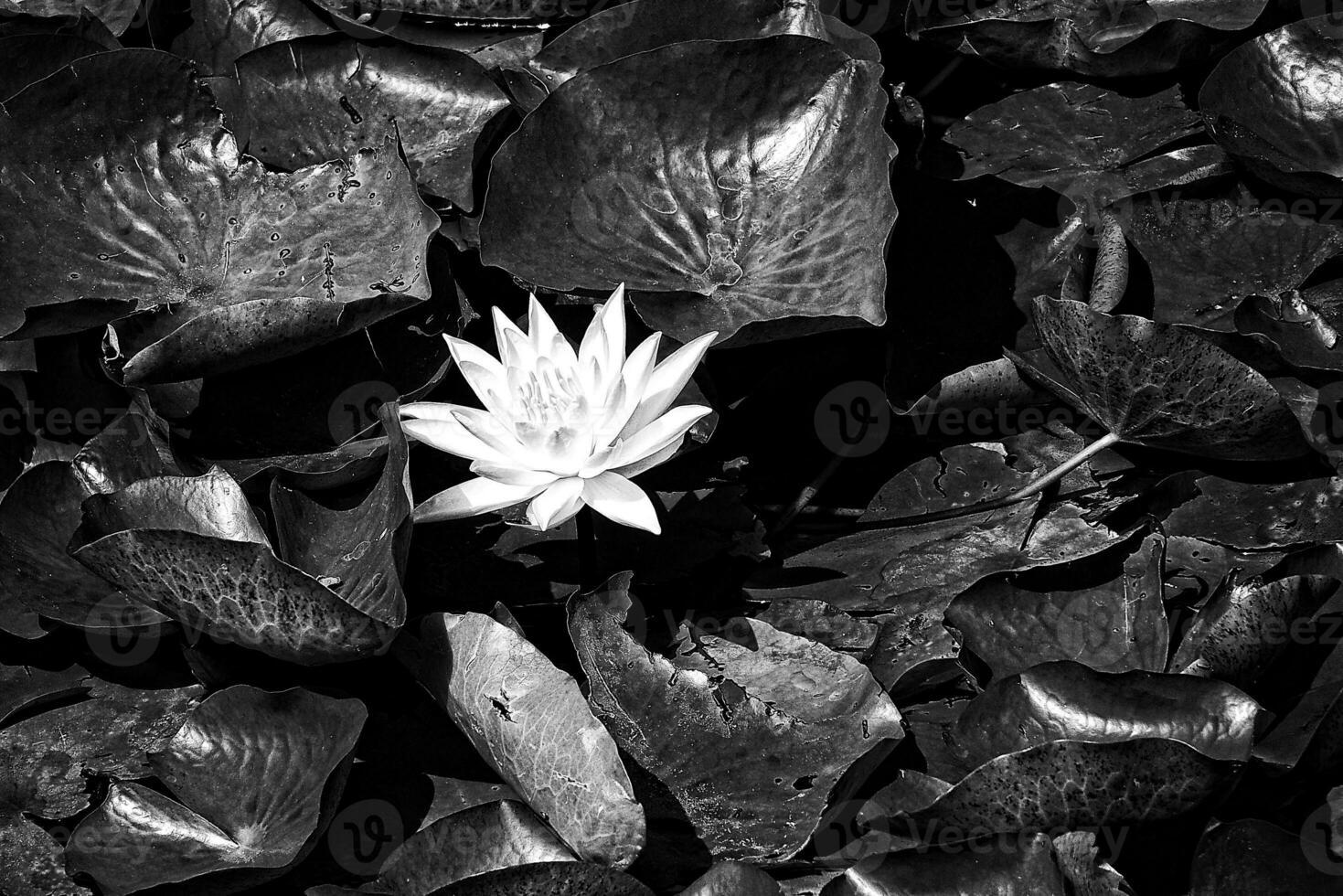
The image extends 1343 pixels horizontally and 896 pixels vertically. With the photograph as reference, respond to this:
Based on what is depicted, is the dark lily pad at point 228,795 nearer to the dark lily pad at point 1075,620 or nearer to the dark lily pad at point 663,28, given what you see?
the dark lily pad at point 1075,620

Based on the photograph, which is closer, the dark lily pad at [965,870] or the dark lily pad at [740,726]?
the dark lily pad at [965,870]

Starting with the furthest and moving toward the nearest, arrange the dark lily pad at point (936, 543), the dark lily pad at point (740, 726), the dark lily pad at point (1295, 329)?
the dark lily pad at point (1295, 329) → the dark lily pad at point (936, 543) → the dark lily pad at point (740, 726)

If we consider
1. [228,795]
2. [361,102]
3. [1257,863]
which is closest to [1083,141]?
[361,102]

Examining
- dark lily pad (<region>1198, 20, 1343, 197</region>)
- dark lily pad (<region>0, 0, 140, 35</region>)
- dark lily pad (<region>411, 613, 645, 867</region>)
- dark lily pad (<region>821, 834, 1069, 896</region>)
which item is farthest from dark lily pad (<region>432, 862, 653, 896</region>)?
dark lily pad (<region>0, 0, 140, 35</region>)

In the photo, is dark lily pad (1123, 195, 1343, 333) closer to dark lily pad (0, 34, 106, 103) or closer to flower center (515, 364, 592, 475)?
flower center (515, 364, 592, 475)
